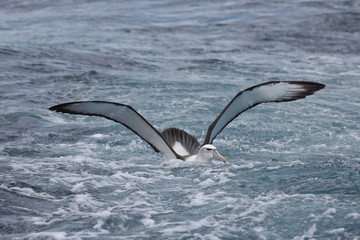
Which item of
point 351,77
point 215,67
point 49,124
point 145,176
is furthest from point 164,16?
point 145,176

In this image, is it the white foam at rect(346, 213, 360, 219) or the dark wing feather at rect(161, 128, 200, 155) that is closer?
the white foam at rect(346, 213, 360, 219)

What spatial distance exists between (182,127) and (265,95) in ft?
13.1

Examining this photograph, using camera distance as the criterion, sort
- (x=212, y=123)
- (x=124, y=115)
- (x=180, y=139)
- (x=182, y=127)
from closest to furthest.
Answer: (x=124, y=115) → (x=212, y=123) → (x=180, y=139) → (x=182, y=127)

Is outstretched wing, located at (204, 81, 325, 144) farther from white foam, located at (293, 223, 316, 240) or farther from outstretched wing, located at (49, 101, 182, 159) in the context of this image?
white foam, located at (293, 223, 316, 240)

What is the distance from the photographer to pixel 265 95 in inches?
408

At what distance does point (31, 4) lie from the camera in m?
41.0

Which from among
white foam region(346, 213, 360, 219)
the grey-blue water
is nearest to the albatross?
the grey-blue water

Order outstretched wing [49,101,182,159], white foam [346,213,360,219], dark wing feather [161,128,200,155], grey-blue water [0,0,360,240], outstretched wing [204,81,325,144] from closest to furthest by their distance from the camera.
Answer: white foam [346,213,360,219] < grey-blue water [0,0,360,240] < outstretched wing [49,101,182,159] < outstretched wing [204,81,325,144] < dark wing feather [161,128,200,155]

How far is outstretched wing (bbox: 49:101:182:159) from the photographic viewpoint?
31.6 ft

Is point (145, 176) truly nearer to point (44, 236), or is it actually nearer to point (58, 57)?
point (44, 236)

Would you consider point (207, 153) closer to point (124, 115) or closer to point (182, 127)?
point (124, 115)

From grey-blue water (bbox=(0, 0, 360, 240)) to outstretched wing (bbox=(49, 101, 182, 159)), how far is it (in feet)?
1.34

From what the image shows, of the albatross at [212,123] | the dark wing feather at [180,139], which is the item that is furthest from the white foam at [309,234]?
the dark wing feather at [180,139]

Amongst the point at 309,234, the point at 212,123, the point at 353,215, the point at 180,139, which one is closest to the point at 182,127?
the point at 180,139
